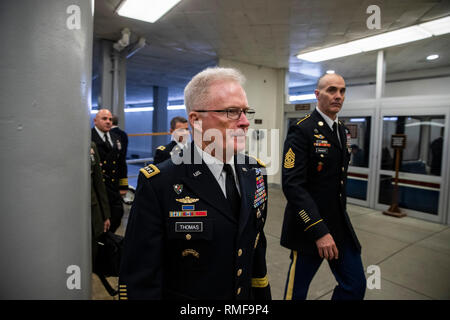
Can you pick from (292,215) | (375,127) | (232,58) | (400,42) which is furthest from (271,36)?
(292,215)

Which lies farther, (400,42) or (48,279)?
(400,42)

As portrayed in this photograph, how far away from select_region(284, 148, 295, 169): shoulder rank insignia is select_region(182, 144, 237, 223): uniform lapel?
3.31ft

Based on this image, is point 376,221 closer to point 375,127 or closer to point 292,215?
point 375,127

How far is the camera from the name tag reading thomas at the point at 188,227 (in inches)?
41.4

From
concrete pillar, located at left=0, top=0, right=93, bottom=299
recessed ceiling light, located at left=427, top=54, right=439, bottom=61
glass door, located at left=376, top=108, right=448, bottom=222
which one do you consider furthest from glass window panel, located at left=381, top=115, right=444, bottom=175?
concrete pillar, located at left=0, top=0, right=93, bottom=299

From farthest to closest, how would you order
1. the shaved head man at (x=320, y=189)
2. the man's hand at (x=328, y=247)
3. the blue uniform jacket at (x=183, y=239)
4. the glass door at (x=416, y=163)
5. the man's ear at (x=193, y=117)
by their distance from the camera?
1. the glass door at (x=416, y=163)
2. the shaved head man at (x=320, y=189)
3. the man's hand at (x=328, y=247)
4. the man's ear at (x=193, y=117)
5. the blue uniform jacket at (x=183, y=239)

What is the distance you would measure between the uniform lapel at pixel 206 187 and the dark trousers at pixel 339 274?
1197mm

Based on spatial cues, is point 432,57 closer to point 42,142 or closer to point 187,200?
point 187,200

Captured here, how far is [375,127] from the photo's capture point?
6.27 meters

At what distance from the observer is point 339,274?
6.35 ft

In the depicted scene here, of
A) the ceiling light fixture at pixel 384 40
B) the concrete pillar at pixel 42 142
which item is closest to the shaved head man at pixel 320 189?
the concrete pillar at pixel 42 142

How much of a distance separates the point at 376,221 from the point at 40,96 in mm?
5718

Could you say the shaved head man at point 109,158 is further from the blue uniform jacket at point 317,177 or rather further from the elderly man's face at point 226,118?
the elderly man's face at point 226,118

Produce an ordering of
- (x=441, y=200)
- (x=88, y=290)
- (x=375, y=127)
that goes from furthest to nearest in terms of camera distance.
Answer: (x=375, y=127), (x=441, y=200), (x=88, y=290)
